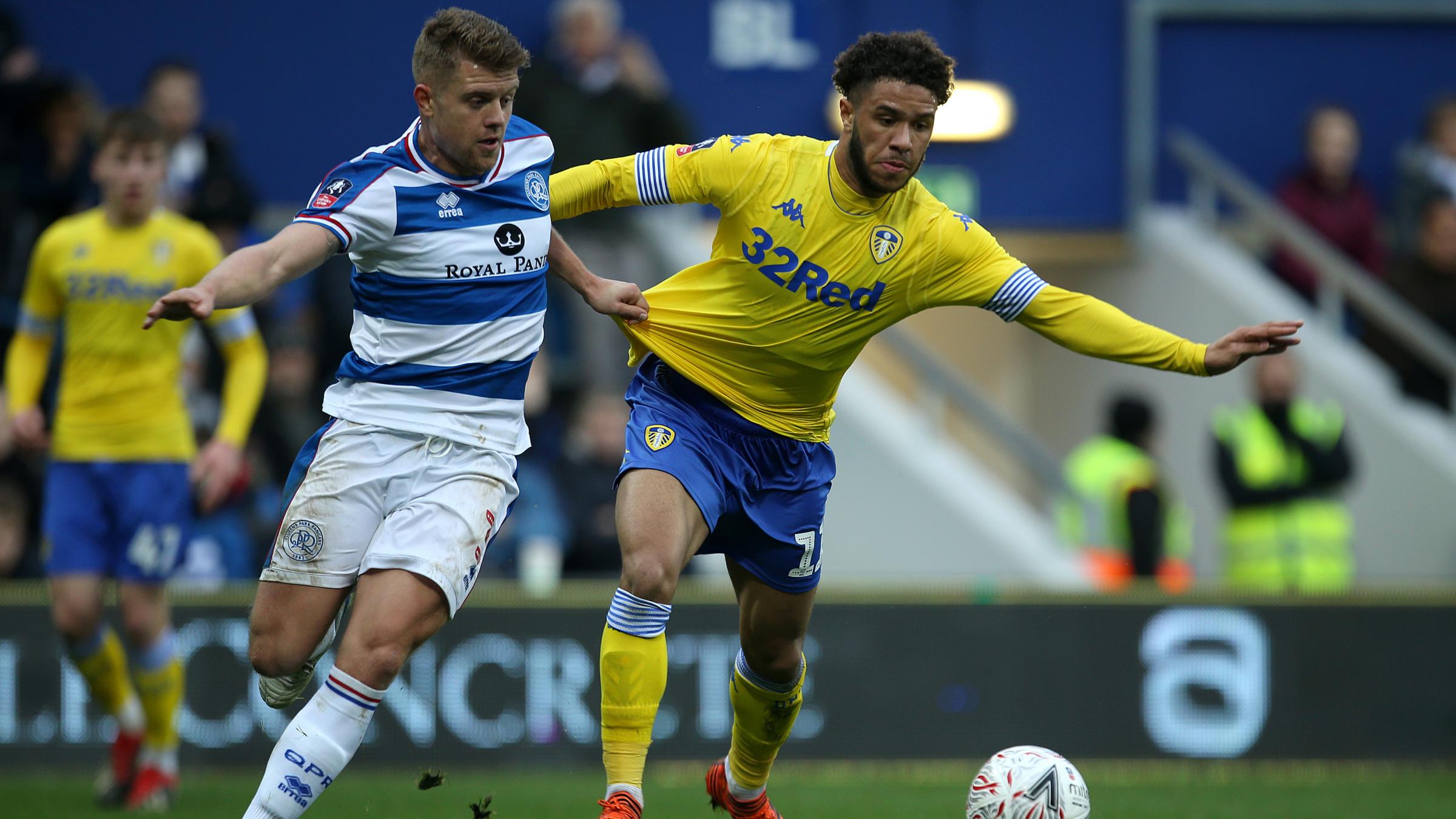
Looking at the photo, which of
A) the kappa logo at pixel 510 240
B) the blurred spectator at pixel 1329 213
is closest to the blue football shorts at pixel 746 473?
the kappa logo at pixel 510 240

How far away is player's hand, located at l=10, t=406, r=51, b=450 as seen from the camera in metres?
7.80

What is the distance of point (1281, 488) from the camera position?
431 inches

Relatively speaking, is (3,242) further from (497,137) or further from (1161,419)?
(1161,419)

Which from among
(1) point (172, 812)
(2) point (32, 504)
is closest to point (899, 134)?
(1) point (172, 812)

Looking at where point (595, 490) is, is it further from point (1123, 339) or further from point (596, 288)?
point (1123, 339)

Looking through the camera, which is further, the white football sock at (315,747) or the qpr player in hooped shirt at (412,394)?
the qpr player in hooped shirt at (412,394)

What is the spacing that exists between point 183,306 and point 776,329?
7.12 feet

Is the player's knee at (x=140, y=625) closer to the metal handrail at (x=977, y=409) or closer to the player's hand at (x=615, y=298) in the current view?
the player's hand at (x=615, y=298)

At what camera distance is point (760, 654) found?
6496 mm

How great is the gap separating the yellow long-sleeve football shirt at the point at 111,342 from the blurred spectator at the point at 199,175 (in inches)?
115

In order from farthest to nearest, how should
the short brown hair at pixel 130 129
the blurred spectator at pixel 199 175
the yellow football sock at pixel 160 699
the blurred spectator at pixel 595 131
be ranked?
1. the blurred spectator at pixel 595 131
2. the blurred spectator at pixel 199 175
3. the yellow football sock at pixel 160 699
4. the short brown hair at pixel 130 129

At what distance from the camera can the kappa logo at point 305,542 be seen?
5.58m

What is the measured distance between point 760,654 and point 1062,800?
1168 millimetres

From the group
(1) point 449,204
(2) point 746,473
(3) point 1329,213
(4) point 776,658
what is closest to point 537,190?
(1) point 449,204
